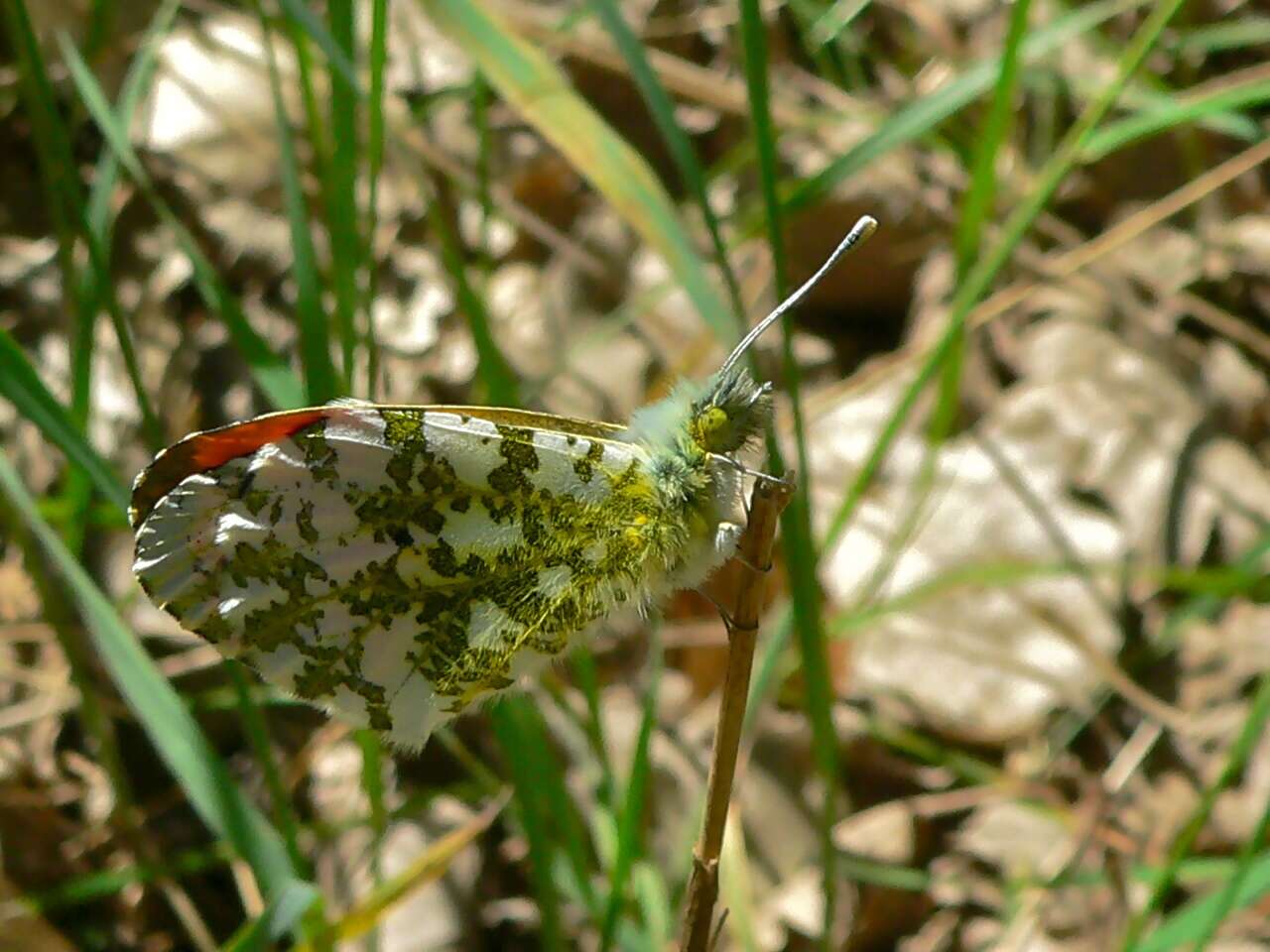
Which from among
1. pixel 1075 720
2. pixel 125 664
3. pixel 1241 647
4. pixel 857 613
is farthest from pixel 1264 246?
pixel 125 664

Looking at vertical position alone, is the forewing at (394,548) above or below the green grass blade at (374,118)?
below

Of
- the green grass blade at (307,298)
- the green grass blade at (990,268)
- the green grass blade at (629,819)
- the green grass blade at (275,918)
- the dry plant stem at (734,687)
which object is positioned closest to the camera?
the dry plant stem at (734,687)

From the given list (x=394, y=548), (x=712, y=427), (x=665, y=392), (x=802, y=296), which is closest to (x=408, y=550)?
(x=394, y=548)

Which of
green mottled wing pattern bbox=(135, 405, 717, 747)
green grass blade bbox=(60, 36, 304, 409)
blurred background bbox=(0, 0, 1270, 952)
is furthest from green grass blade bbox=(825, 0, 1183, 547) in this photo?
green grass blade bbox=(60, 36, 304, 409)

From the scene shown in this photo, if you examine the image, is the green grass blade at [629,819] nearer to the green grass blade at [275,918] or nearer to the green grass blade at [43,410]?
the green grass blade at [275,918]

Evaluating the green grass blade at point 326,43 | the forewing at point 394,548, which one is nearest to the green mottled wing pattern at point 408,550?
the forewing at point 394,548

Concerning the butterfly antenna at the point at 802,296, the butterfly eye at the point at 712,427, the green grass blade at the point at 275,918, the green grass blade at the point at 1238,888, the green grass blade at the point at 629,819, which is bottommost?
the green grass blade at the point at 1238,888

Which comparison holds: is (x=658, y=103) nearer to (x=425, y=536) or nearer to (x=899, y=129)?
(x=899, y=129)

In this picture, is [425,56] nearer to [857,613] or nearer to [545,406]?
[545,406]
